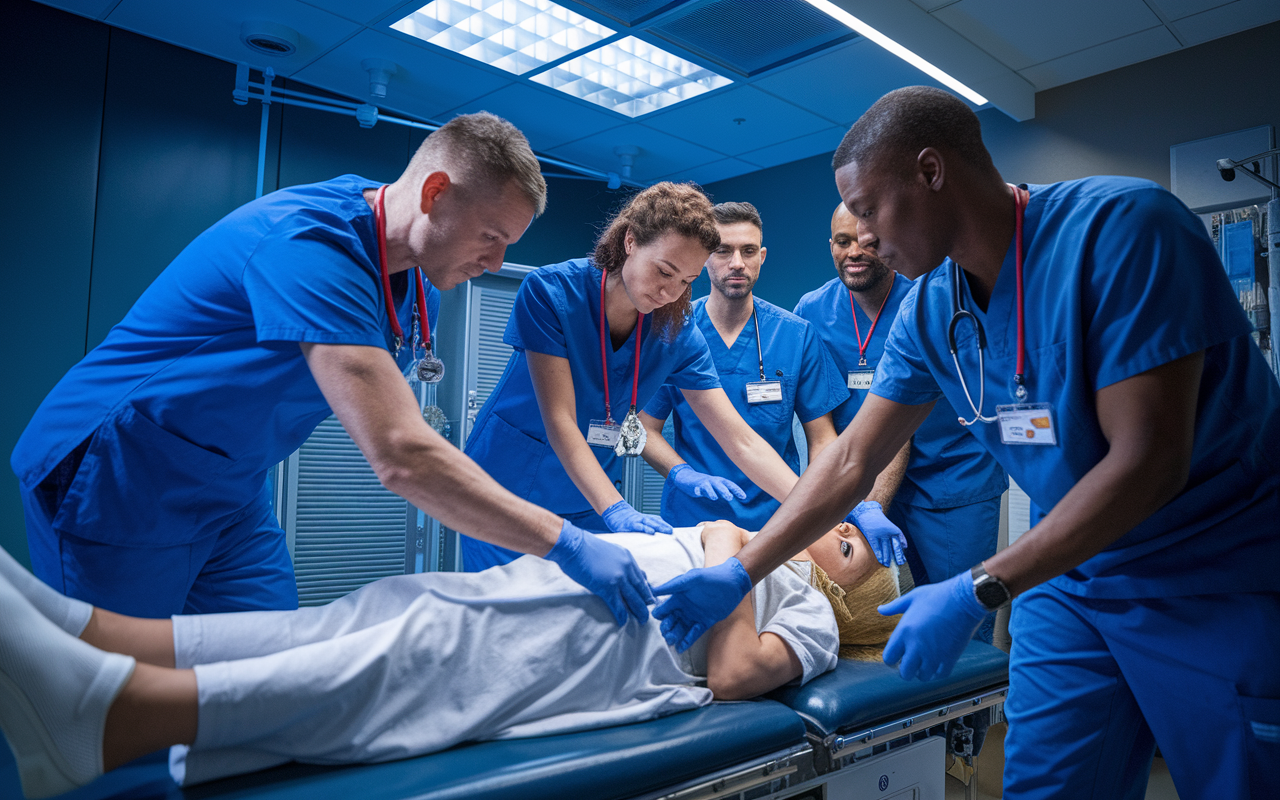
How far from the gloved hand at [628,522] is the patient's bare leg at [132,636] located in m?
0.93

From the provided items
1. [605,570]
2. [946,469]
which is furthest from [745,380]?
[605,570]

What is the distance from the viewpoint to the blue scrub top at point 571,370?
1987 mm

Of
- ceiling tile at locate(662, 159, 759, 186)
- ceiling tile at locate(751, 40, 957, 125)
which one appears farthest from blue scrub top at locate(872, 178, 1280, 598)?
ceiling tile at locate(662, 159, 759, 186)

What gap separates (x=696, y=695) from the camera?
1.48 m

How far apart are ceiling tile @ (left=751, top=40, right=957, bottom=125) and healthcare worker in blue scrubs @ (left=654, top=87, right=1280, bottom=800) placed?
7.77 ft

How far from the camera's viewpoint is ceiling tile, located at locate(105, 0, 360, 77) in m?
3.03

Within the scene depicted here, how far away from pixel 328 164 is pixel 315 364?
3.09 metres

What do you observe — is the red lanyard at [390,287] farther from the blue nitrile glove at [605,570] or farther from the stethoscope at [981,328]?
the stethoscope at [981,328]

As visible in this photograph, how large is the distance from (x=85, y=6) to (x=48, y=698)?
10.8 feet

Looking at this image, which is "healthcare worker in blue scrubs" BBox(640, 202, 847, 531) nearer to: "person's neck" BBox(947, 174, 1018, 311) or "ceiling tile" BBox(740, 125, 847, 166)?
"person's neck" BBox(947, 174, 1018, 311)

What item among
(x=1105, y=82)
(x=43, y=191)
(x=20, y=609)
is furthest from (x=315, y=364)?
(x=1105, y=82)

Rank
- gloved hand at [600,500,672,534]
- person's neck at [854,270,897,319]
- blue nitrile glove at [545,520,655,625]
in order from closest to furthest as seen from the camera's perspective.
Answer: blue nitrile glove at [545,520,655,625] → gloved hand at [600,500,672,534] → person's neck at [854,270,897,319]

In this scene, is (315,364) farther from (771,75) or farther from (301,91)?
(301,91)

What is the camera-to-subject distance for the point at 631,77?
3643mm
